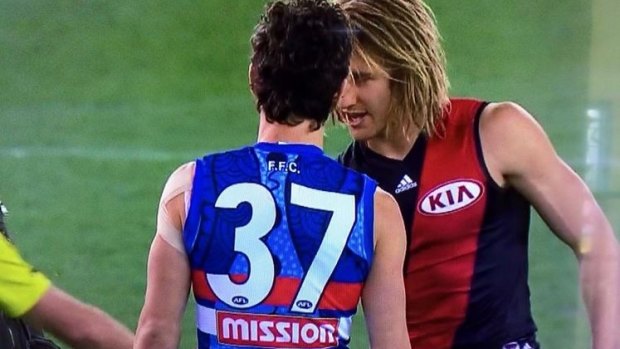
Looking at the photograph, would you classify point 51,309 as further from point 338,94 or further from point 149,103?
point 149,103

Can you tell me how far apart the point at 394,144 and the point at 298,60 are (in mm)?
515

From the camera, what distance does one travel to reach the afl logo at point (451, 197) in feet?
5.94

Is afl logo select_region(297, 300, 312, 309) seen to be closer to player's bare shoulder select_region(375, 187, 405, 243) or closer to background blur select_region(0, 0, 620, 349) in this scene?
player's bare shoulder select_region(375, 187, 405, 243)

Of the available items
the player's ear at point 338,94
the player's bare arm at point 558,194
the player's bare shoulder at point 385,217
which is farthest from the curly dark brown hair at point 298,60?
the player's bare arm at point 558,194

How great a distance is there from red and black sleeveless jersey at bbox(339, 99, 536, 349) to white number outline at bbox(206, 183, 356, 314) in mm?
430

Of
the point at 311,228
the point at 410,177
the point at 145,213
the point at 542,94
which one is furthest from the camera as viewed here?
the point at 542,94

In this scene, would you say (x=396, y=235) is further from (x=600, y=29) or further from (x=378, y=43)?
(x=600, y=29)

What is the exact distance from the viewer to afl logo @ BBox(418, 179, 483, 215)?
1.81m

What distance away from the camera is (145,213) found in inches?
198

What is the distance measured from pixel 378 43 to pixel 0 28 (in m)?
4.77

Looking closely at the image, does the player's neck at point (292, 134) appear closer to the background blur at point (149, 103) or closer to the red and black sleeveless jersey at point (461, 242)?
the red and black sleeveless jersey at point (461, 242)

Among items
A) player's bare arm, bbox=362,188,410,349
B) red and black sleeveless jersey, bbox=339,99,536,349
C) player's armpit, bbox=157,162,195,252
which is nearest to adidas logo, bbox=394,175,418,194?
red and black sleeveless jersey, bbox=339,99,536,349

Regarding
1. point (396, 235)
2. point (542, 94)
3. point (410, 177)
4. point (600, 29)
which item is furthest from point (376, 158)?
point (542, 94)

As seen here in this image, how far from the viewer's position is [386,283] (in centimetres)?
146
